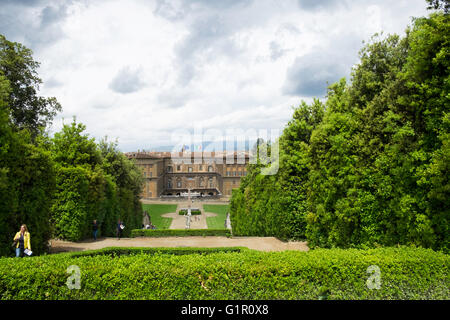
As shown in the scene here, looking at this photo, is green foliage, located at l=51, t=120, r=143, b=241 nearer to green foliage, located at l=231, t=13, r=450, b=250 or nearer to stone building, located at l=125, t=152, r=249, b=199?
green foliage, located at l=231, t=13, r=450, b=250

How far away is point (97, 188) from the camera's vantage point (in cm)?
1898

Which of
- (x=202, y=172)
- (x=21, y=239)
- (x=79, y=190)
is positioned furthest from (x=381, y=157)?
(x=202, y=172)

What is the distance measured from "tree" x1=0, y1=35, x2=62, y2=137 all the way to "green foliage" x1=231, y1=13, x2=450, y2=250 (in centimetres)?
1763

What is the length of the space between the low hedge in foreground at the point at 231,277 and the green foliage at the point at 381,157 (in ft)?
7.63

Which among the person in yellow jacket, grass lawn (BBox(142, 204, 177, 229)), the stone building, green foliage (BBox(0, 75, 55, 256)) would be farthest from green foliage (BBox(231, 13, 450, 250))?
the stone building

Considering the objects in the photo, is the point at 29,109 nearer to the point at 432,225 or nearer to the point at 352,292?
the point at 352,292

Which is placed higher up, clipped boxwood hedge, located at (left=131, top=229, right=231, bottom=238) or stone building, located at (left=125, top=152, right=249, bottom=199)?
stone building, located at (left=125, top=152, right=249, bottom=199)

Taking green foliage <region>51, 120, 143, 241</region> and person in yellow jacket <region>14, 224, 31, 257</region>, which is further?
green foliage <region>51, 120, 143, 241</region>

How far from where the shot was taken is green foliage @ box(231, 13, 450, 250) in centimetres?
891

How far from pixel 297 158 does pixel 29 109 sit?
1885 centimetres

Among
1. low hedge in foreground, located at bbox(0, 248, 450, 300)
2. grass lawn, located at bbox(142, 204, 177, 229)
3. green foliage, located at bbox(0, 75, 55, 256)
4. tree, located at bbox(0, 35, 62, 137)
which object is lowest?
grass lawn, located at bbox(142, 204, 177, 229)

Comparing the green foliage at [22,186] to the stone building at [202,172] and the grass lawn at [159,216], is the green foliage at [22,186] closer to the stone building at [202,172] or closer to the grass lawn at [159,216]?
the grass lawn at [159,216]

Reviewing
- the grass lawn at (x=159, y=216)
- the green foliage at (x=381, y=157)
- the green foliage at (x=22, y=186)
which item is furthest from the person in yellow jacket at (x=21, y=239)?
the grass lawn at (x=159, y=216)
